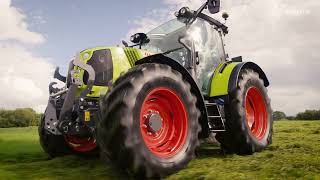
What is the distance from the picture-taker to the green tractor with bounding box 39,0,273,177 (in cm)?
423

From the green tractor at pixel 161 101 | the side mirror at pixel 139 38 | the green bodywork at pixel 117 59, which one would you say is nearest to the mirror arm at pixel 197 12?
the green tractor at pixel 161 101

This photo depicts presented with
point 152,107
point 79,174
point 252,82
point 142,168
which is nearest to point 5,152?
point 79,174

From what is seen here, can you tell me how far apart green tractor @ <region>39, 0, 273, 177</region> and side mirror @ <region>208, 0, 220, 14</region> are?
17mm

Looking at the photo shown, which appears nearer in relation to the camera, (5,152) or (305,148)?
(305,148)

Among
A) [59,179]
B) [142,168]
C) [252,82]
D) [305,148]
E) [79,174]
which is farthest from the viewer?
[252,82]

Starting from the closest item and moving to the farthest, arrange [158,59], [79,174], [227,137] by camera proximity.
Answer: [79,174]
[158,59]
[227,137]

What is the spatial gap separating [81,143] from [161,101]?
2.52 meters

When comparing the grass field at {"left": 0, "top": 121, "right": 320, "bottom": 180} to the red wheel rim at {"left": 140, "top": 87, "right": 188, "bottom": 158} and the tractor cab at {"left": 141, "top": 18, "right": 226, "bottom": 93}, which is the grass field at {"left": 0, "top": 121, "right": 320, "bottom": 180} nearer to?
the red wheel rim at {"left": 140, "top": 87, "right": 188, "bottom": 158}

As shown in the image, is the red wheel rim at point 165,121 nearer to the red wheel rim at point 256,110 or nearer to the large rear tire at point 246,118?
the large rear tire at point 246,118

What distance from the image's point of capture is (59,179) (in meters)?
4.57

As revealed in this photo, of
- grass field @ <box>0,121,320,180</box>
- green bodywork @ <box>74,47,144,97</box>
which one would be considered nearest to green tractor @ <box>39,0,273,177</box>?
green bodywork @ <box>74,47,144,97</box>

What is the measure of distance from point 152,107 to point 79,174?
1.31 metres

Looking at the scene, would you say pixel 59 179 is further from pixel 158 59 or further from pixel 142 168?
pixel 158 59

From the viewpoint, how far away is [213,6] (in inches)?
254
